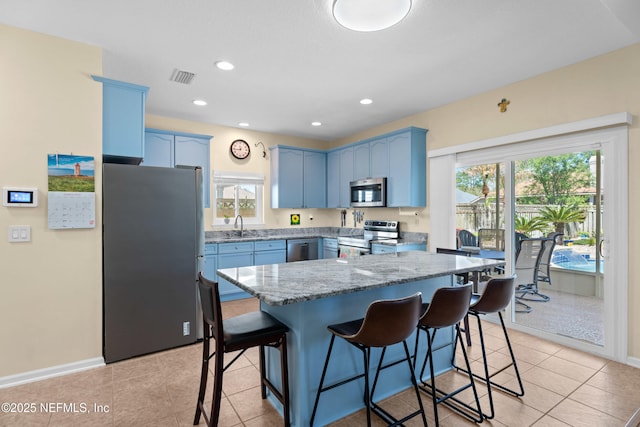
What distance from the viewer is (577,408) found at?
218cm

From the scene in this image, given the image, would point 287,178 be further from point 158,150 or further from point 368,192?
point 158,150

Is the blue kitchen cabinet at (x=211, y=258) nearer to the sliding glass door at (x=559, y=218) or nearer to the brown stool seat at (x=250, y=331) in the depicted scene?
the brown stool seat at (x=250, y=331)

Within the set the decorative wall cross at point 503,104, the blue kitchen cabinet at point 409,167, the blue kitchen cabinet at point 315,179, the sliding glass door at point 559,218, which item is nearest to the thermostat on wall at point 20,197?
the blue kitchen cabinet at point 315,179

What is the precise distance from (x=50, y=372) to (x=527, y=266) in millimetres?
4673

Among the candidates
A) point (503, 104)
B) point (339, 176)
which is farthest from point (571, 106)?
point (339, 176)

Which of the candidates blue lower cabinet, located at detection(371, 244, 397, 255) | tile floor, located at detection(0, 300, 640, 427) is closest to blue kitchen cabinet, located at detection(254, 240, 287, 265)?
blue lower cabinet, located at detection(371, 244, 397, 255)

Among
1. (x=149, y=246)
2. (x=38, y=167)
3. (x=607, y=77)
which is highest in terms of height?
(x=607, y=77)

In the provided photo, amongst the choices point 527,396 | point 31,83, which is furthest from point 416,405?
point 31,83

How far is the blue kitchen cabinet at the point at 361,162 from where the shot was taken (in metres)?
5.22

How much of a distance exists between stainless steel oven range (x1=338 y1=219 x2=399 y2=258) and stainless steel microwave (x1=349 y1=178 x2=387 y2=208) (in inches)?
14.3

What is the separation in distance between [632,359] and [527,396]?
4.15 feet

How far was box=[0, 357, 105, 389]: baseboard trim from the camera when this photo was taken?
2.50m

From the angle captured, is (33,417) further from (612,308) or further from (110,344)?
(612,308)

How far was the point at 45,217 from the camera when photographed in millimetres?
2625
